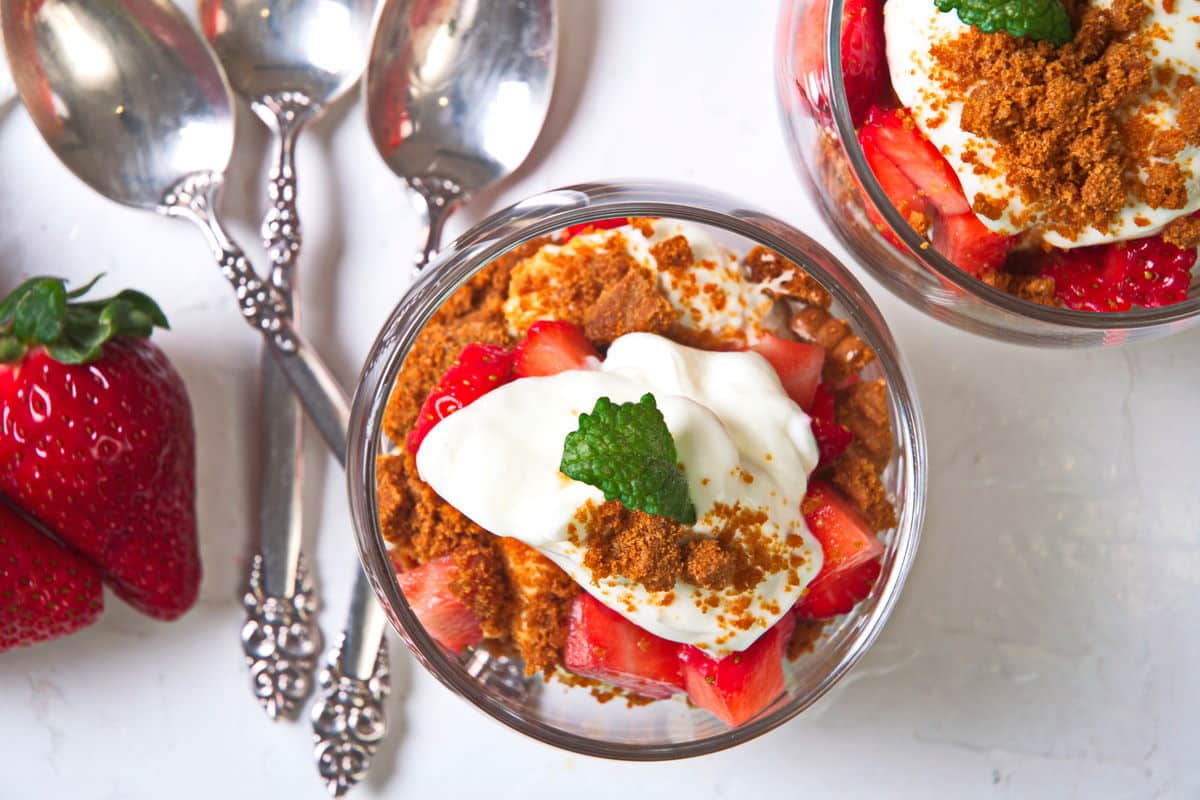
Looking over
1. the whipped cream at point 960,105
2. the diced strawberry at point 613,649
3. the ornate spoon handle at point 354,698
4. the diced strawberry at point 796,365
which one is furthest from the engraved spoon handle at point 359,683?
the whipped cream at point 960,105

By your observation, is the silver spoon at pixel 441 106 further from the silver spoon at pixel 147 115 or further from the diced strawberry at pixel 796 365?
the diced strawberry at pixel 796 365

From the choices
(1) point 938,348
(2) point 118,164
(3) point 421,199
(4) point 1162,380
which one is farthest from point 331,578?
(4) point 1162,380

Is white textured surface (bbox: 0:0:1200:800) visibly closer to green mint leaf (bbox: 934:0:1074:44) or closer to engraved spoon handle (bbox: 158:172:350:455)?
engraved spoon handle (bbox: 158:172:350:455)

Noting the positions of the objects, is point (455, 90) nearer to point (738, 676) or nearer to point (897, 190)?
point (897, 190)

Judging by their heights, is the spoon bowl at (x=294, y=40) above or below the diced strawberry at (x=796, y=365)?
above

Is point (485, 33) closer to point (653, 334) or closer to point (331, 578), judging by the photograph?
point (653, 334)

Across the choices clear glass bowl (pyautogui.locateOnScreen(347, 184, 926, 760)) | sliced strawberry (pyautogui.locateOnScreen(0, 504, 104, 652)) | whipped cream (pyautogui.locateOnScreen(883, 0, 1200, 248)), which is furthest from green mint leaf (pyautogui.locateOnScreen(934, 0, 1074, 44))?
sliced strawberry (pyautogui.locateOnScreen(0, 504, 104, 652))

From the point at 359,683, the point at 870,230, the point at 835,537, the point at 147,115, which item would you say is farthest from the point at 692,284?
the point at 147,115
